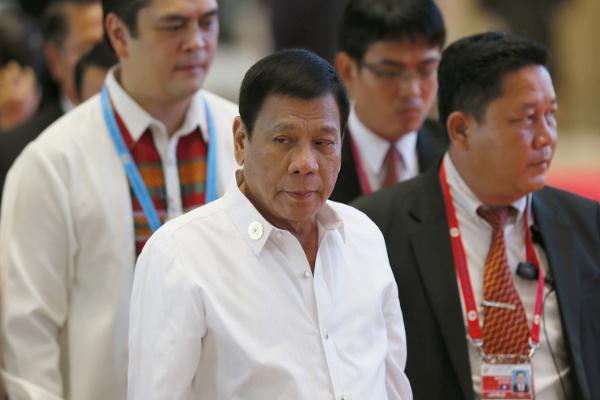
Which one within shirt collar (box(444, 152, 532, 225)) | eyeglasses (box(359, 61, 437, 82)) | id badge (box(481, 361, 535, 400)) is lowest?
id badge (box(481, 361, 535, 400))

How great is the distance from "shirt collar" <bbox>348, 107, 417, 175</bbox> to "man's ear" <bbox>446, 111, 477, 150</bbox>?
620 mm

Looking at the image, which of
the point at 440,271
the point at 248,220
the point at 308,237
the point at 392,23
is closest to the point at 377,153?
the point at 392,23

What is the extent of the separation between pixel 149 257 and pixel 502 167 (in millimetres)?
1330

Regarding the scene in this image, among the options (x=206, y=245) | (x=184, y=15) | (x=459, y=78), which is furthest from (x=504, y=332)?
(x=184, y=15)

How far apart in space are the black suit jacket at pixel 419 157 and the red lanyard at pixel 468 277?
0.38m

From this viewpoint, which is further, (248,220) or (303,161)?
(248,220)

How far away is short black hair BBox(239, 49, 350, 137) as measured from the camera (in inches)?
124

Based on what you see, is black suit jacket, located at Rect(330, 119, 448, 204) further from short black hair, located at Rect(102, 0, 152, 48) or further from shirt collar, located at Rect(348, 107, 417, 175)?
short black hair, located at Rect(102, 0, 152, 48)

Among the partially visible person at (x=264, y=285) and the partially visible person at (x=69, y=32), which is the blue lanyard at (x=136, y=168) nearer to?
the partially visible person at (x=264, y=285)

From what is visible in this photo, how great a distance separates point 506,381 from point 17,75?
368 centimetres

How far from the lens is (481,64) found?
4.09m

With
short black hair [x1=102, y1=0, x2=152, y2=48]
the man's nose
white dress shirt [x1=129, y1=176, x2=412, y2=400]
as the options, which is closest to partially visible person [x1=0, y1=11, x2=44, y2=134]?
short black hair [x1=102, y1=0, x2=152, y2=48]

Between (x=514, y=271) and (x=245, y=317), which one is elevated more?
(x=245, y=317)

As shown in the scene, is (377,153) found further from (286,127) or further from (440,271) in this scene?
(286,127)
